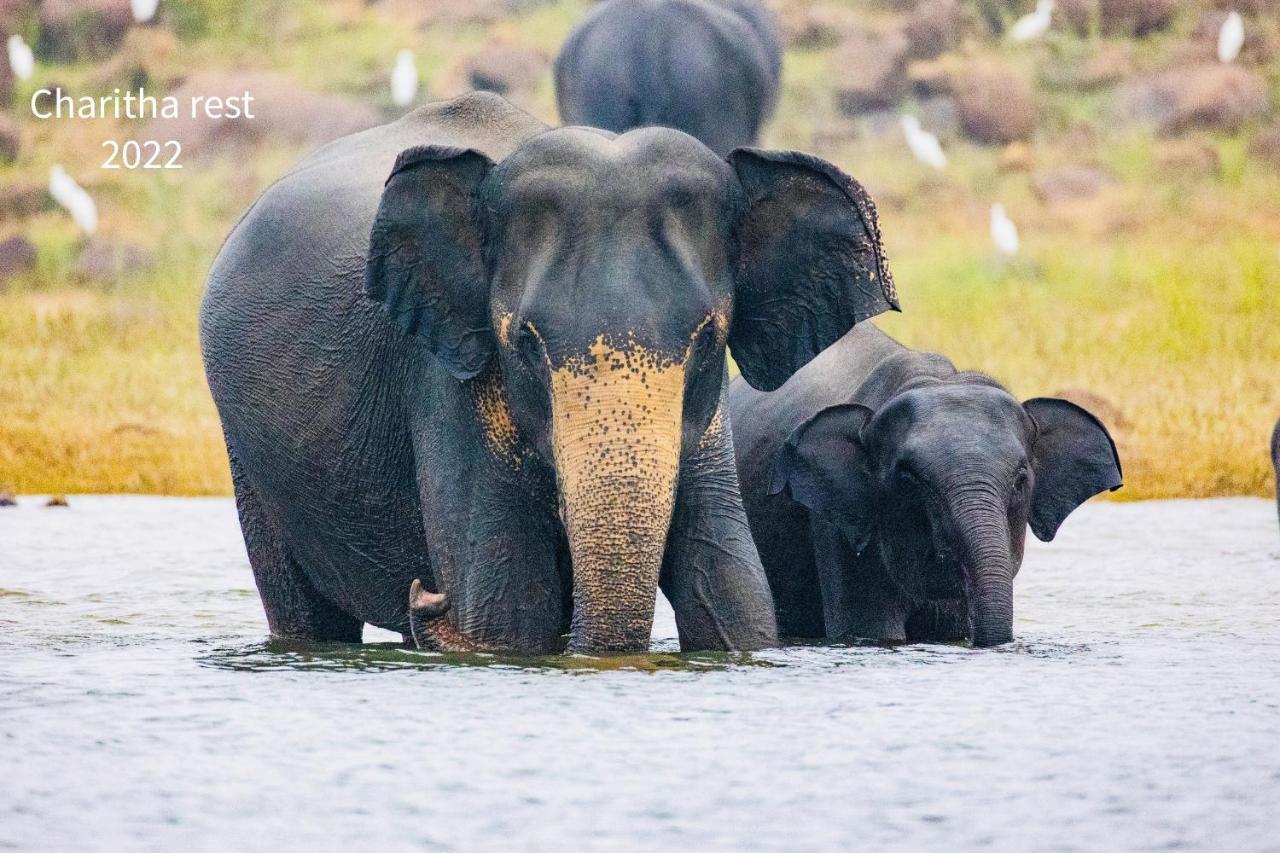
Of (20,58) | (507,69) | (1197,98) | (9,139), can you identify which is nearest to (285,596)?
(9,139)

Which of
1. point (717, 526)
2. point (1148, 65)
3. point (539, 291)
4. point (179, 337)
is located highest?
point (1148, 65)

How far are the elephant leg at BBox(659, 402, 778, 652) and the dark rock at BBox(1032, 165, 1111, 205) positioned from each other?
1513cm

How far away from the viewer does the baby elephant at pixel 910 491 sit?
8297 mm

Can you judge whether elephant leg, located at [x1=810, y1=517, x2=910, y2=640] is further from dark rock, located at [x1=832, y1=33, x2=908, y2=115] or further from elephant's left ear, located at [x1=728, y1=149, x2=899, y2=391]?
dark rock, located at [x1=832, y1=33, x2=908, y2=115]

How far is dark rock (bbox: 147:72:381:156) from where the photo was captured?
75.2 ft

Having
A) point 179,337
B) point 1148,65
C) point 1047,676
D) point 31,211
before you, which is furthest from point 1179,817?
point 1148,65

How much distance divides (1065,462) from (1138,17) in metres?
16.4

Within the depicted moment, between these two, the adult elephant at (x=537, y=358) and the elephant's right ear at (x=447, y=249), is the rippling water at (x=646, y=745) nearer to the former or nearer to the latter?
the adult elephant at (x=537, y=358)

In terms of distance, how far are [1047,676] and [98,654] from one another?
8.98 feet

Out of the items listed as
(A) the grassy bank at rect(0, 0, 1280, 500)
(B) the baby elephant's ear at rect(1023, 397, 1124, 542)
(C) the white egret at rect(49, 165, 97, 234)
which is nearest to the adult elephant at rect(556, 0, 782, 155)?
(A) the grassy bank at rect(0, 0, 1280, 500)

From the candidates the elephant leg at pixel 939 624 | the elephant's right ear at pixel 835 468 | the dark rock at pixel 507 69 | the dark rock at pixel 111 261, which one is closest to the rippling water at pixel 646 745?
the elephant leg at pixel 939 624

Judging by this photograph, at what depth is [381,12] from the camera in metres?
25.1

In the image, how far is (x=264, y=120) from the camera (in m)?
→ 23.1

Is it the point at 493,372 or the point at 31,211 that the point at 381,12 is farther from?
the point at 493,372
